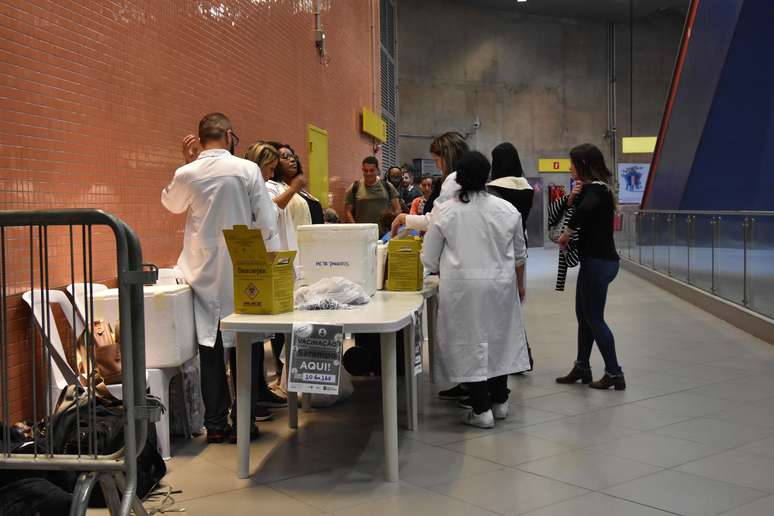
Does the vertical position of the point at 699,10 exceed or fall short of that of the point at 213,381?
it exceeds it

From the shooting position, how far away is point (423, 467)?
3.62 meters

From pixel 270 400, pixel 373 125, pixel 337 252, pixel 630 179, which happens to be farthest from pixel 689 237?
pixel 630 179

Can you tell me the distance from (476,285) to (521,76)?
17595 mm

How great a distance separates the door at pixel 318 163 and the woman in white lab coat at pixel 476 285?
15.3 ft

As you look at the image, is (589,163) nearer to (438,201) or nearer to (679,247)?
(438,201)

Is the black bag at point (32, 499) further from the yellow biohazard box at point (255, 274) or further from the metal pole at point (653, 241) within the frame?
the metal pole at point (653, 241)

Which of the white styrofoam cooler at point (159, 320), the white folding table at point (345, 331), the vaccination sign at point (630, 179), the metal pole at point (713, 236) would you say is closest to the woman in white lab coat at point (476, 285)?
the white folding table at point (345, 331)

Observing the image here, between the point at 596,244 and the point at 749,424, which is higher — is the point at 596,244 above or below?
above

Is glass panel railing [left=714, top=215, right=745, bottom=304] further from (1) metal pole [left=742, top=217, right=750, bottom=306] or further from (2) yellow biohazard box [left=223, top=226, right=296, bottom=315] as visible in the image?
(2) yellow biohazard box [left=223, top=226, right=296, bottom=315]

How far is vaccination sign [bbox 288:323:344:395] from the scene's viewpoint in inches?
129

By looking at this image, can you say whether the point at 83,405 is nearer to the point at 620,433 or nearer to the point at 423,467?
the point at 423,467

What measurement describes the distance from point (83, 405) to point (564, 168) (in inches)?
738

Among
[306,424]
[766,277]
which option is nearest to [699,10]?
[766,277]

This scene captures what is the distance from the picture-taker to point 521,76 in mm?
20812
